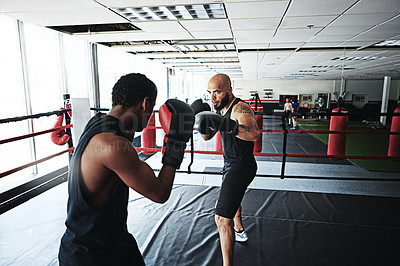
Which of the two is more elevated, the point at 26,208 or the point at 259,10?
the point at 259,10

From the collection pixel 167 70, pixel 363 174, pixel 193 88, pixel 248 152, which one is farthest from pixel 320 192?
pixel 193 88

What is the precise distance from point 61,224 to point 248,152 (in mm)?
1728

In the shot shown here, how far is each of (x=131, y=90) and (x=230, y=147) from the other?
3.29 ft

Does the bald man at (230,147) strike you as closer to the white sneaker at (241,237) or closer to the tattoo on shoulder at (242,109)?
the tattoo on shoulder at (242,109)

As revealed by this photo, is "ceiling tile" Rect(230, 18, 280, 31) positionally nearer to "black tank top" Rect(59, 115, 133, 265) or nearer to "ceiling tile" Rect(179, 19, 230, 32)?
"ceiling tile" Rect(179, 19, 230, 32)

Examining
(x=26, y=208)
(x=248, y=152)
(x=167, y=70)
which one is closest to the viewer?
(x=248, y=152)

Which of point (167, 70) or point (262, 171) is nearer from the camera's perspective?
point (262, 171)

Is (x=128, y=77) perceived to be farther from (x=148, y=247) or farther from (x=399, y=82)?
(x=399, y=82)

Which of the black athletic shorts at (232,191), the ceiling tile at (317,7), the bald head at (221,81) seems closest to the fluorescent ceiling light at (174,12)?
the ceiling tile at (317,7)

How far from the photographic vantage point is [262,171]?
12.6ft

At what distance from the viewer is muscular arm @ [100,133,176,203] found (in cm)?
80

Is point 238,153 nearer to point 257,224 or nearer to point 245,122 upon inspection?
point 245,122

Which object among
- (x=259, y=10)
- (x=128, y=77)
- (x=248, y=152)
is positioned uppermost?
(x=259, y=10)

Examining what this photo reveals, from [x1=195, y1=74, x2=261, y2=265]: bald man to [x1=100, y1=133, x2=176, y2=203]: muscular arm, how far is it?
0.77m
